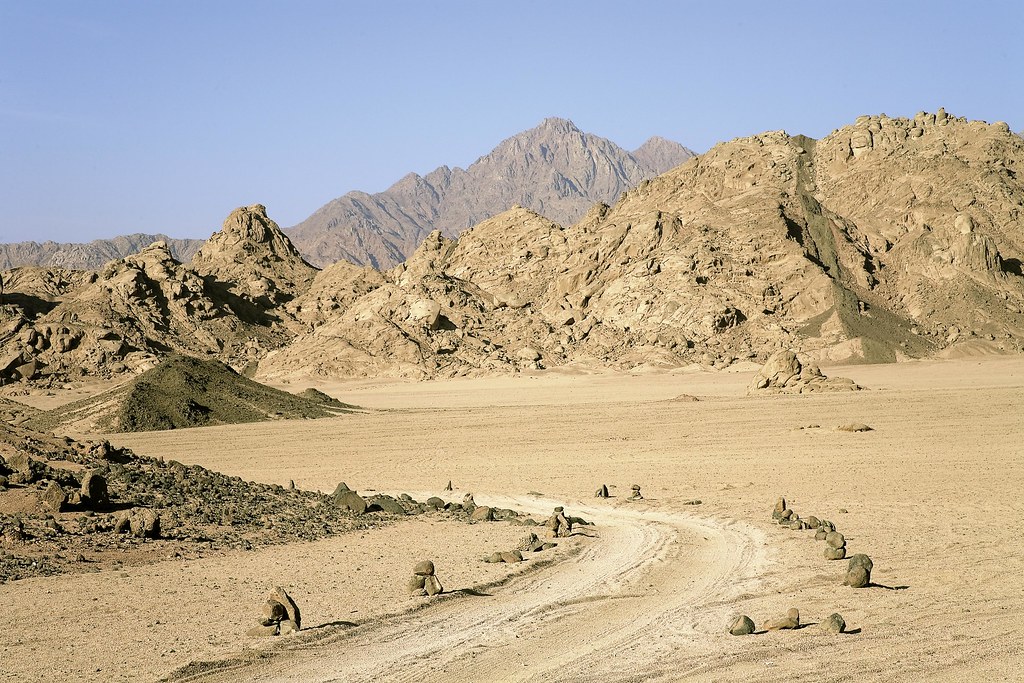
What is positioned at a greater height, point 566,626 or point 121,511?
point 121,511

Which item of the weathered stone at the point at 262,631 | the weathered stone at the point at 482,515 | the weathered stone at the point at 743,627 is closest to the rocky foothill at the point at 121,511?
the weathered stone at the point at 482,515

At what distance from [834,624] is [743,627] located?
0.93m

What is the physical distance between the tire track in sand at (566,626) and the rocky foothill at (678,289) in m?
41.7

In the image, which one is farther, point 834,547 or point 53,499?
point 53,499

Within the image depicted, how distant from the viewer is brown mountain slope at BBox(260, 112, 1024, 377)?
190 feet

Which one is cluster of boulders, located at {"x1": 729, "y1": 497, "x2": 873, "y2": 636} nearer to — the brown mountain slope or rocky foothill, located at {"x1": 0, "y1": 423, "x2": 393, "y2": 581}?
rocky foothill, located at {"x1": 0, "y1": 423, "x2": 393, "y2": 581}

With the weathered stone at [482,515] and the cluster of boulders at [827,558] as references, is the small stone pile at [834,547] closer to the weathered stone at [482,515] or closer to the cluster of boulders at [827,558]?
the cluster of boulders at [827,558]

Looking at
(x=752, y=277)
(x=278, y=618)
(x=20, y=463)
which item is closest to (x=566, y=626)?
(x=278, y=618)

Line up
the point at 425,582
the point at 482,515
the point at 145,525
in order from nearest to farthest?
the point at 425,582 < the point at 145,525 < the point at 482,515

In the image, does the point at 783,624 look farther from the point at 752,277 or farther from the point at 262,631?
the point at 752,277

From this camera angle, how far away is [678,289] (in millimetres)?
60469

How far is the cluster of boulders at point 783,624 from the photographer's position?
9.67 meters

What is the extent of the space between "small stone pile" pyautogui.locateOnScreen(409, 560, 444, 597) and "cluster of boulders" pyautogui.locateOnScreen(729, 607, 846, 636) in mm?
3601

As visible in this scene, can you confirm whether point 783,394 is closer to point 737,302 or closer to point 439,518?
point 737,302
